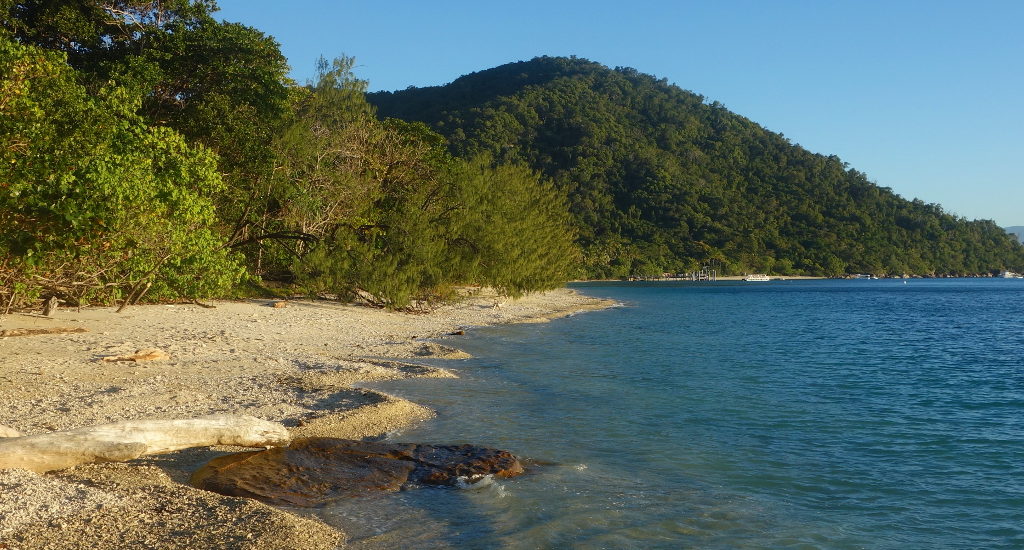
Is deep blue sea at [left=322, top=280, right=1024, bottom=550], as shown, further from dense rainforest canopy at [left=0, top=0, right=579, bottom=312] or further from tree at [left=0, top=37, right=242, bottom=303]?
dense rainforest canopy at [left=0, top=0, right=579, bottom=312]

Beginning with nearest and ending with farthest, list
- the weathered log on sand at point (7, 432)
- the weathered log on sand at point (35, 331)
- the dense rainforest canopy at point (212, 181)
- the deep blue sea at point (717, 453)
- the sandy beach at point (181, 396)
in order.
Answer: the sandy beach at point (181, 396), the deep blue sea at point (717, 453), the weathered log on sand at point (7, 432), the dense rainforest canopy at point (212, 181), the weathered log on sand at point (35, 331)

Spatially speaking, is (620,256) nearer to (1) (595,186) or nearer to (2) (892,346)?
(1) (595,186)

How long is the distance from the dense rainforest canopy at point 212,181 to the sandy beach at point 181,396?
1.70 metres

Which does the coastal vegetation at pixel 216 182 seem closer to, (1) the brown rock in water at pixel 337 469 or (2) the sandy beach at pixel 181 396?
(2) the sandy beach at pixel 181 396

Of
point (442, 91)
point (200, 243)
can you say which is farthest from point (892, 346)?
point (442, 91)

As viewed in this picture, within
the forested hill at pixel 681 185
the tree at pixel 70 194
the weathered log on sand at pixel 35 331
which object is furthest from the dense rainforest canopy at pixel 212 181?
the forested hill at pixel 681 185

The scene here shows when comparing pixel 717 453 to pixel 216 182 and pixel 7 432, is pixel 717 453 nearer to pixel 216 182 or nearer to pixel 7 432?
pixel 7 432

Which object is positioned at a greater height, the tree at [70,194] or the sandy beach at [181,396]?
the tree at [70,194]

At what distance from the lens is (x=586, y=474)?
10.9 metres

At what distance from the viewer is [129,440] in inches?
375

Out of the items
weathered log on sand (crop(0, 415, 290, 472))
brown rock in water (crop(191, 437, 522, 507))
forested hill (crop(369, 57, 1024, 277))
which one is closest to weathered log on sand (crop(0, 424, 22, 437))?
weathered log on sand (crop(0, 415, 290, 472))

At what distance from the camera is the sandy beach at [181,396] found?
7523 millimetres

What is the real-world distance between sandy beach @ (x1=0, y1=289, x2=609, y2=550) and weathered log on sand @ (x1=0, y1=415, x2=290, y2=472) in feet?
0.60

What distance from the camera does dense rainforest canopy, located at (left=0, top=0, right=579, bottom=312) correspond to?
15.3 m
